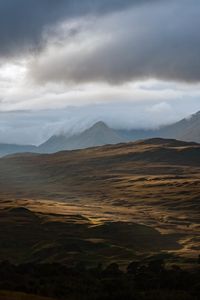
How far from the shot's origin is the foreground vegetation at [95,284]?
45.7 m

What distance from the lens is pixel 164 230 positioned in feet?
623

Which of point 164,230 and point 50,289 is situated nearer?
point 50,289

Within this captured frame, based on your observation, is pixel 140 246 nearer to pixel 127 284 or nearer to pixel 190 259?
pixel 190 259

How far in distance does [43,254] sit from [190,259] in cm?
3992

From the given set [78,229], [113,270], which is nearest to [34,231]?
[78,229]

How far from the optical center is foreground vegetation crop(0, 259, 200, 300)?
150 ft

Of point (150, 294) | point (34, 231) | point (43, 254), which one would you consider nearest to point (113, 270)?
point (150, 294)

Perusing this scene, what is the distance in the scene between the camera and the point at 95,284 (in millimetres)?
52844

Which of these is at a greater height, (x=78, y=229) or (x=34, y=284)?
(x=34, y=284)

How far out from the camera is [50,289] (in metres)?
46.5

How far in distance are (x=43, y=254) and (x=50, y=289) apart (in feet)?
315

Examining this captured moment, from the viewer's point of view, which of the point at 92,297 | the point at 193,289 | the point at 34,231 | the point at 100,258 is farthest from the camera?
the point at 34,231

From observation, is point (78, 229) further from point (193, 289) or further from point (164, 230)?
point (193, 289)

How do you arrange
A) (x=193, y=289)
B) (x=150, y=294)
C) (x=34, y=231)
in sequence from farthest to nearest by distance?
1. (x=34, y=231)
2. (x=193, y=289)
3. (x=150, y=294)
